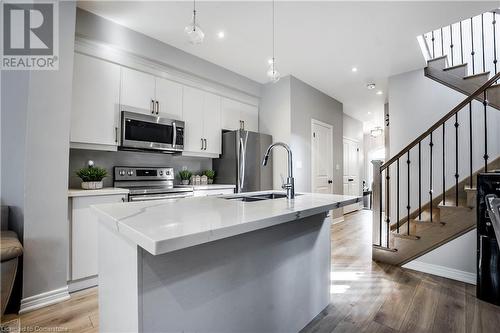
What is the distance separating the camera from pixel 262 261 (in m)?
1.33

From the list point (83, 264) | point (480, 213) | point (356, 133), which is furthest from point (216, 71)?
point (356, 133)

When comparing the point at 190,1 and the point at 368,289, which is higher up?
the point at 190,1

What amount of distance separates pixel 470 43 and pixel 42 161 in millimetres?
5367

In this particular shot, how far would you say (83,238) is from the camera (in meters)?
2.17

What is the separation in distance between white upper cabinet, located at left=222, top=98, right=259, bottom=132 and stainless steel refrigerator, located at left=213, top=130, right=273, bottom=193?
0.25 metres

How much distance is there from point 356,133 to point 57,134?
23.3 feet

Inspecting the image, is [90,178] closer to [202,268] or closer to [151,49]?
[151,49]

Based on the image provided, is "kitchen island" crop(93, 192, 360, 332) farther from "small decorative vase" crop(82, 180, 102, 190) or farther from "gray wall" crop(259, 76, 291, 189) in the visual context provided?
"gray wall" crop(259, 76, 291, 189)

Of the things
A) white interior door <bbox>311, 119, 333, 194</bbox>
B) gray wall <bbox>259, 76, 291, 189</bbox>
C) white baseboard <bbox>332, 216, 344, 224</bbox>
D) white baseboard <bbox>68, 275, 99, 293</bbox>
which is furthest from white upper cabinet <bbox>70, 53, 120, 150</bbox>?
white baseboard <bbox>332, 216, 344, 224</bbox>

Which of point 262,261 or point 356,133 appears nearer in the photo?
point 262,261

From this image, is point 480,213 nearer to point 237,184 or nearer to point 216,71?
point 237,184

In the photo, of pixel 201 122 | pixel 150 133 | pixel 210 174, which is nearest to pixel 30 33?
pixel 150 133

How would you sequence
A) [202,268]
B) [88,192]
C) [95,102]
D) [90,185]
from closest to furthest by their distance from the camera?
[202,268] < [88,192] < [90,185] < [95,102]

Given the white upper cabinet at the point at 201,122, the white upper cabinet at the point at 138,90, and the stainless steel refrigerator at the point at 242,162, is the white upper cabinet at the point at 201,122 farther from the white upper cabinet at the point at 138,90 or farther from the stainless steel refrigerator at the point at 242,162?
the white upper cabinet at the point at 138,90
